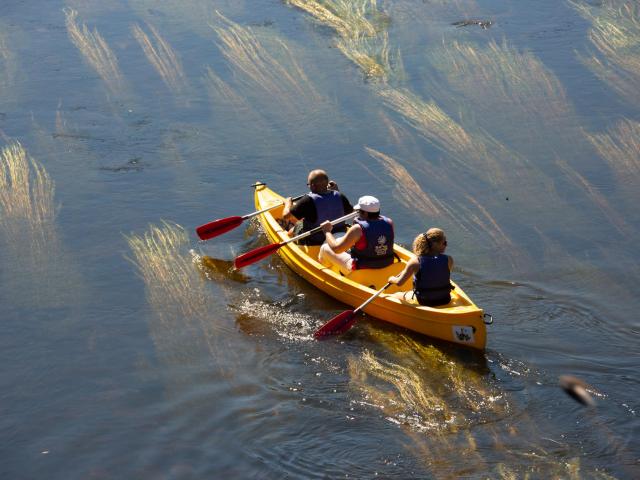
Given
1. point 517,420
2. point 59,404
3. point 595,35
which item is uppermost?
point 595,35

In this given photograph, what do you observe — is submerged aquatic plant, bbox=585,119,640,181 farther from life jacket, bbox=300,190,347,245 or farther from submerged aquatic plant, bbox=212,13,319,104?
submerged aquatic plant, bbox=212,13,319,104

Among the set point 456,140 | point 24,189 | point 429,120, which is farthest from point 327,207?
point 24,189

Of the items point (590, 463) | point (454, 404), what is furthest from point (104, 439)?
point (590, 463)

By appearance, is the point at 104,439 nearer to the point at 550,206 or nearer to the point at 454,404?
the point at 454,404

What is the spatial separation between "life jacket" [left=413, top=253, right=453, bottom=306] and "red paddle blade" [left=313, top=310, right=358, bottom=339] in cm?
78

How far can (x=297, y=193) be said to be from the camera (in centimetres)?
1426

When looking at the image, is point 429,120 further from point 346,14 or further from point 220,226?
point 346,14

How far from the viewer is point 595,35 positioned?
19.2 metres

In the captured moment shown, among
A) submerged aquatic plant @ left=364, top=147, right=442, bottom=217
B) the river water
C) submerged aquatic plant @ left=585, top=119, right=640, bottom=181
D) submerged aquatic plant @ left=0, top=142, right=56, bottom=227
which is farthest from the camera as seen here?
submerged aquatic plant @ left=585, top=119, right=640, bottom=181

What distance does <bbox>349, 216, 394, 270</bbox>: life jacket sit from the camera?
1123 centimetres

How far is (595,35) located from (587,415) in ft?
39.4

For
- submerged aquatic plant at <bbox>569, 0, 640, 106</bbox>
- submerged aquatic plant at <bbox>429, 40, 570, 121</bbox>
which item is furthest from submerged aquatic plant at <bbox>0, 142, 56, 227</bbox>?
submerged aquatic plant at <bbox>569, 0, 640, 106</bbox>

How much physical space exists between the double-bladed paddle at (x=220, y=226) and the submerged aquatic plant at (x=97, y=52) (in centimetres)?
568

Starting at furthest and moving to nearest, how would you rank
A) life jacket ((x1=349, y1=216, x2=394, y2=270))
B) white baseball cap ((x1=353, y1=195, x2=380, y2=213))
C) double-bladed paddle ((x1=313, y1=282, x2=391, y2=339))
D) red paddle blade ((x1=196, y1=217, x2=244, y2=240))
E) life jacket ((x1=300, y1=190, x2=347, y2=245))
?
1. red paddle blade ((x1=196, y1=217, x2=244, y2=240))
2. life jacket ((x1=300, y1=190, x2=347, y2=245))
3. life jacket ((x1=349, y1=216, x2=394, y2=270))
4. white baseball cap ((x1=353, y1=195, x2=380, y2=213))
5. double-bladed paddle ((x1=313, y1=282, x2=391, y2=339))
